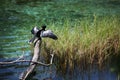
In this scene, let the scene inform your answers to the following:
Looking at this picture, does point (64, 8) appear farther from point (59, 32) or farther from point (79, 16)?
point (59, 32)

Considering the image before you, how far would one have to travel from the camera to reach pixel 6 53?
35.2 feet

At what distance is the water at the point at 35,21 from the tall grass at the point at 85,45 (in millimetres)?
293

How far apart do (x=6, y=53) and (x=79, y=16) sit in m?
7.86

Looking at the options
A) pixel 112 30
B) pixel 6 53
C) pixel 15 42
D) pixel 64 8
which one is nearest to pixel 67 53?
pixel 112 30

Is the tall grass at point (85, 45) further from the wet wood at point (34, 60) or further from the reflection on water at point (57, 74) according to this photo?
the wet wood at point (34, 60)

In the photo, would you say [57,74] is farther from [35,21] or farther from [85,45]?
[35,21]

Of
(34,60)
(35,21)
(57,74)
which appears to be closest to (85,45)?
(57,74)

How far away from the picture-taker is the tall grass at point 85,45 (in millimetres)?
8734

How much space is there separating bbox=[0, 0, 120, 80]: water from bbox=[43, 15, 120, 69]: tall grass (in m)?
0.29

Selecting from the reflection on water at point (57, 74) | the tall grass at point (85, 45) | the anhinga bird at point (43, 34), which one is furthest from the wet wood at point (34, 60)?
the tall grass at point (85, 45)

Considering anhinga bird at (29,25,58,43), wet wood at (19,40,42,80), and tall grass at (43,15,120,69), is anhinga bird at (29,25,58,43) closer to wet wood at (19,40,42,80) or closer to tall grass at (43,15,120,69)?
wet wood at (19,40,42,80)

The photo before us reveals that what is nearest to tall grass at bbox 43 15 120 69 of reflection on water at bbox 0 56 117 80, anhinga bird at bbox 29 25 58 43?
reflection on water at bbox 0 56 117 80

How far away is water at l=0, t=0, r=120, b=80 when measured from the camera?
8750 mm

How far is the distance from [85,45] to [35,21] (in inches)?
300
